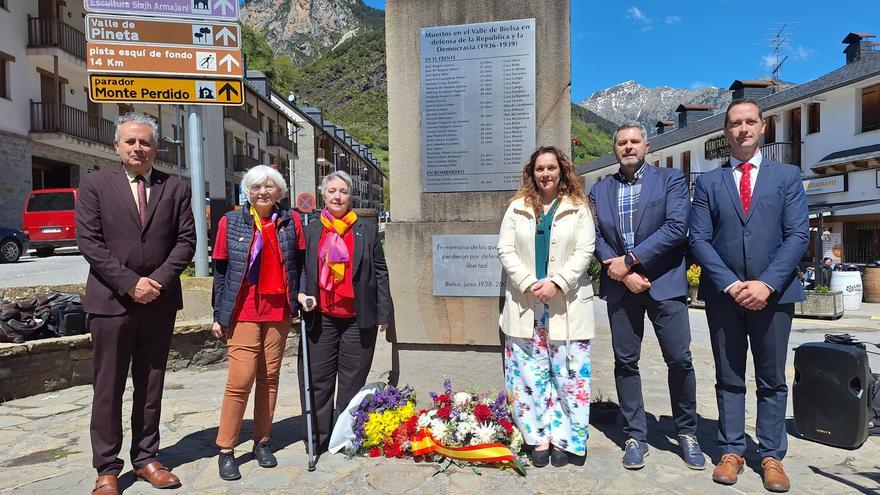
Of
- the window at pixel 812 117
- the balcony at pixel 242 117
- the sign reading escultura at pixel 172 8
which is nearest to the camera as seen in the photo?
the sign reading escultura at pixel 172 8

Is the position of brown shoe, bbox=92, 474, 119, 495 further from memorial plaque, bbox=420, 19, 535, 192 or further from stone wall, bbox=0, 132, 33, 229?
stone wall, bbox=0, 132, 33, 229

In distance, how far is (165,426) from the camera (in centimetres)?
453

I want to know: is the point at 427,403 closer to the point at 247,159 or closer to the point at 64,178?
the point at 64,178

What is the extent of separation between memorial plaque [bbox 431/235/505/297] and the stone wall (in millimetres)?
20456

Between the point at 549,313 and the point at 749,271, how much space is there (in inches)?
46.6

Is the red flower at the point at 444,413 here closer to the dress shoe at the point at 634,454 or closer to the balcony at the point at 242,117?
the dress shoe at the point at 634,454

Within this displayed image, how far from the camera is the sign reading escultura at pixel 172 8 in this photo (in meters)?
5.75

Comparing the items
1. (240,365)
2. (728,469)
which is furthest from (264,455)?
(728,469)

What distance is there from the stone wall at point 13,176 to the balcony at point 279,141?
982 inches

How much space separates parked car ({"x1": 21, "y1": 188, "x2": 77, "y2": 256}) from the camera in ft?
56.4

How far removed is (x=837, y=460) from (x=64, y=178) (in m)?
26.8

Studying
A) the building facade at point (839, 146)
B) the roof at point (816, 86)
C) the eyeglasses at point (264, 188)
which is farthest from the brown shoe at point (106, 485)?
the roof at point (816, 86)

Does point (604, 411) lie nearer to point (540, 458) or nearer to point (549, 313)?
point (540, 458)

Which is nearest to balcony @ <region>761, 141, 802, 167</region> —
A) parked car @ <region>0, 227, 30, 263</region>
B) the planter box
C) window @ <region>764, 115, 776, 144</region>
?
window @ <region>764, 115, 776, 144</region>
